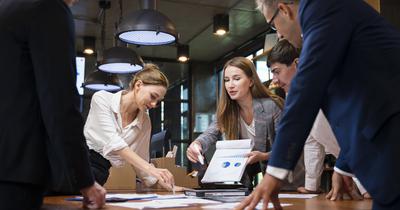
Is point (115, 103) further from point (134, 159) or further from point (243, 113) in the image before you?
point (243, 113)

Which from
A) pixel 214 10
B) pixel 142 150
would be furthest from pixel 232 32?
pixel 142 150

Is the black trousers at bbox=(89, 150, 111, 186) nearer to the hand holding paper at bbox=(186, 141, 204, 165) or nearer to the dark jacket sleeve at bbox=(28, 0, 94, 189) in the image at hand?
the hand holding paper at bbox=(186, 141, 204, 165)

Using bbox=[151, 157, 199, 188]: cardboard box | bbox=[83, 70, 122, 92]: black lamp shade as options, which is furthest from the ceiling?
bbox=[151, 157, 199, 188]: cardboard box

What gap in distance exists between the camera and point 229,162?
2002 millimetres

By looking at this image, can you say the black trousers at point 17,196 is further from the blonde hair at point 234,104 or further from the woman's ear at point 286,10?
the blonde hair at point 234,104

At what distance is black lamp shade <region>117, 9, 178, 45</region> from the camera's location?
3.17m

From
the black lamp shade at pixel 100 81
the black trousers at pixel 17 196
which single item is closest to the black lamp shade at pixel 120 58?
the black lamp shade at pixel 100 81

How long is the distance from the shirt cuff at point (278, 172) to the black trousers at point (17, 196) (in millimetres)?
591

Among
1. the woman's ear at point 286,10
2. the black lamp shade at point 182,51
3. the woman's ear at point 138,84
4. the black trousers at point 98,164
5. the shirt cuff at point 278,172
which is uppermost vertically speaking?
the black lamp shade at point 182,51

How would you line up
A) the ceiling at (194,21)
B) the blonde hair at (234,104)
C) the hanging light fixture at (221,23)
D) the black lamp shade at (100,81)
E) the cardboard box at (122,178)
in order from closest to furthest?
the blonde hair at (234,104) < the cardboard box at (122,178) < the black lamp shade at (100,81) < the ceiling at (194,21) < the hanging light fixture at (221,23)

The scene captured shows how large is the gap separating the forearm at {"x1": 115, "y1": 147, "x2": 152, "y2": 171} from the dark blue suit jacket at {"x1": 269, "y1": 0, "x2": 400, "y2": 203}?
1384 millimetres

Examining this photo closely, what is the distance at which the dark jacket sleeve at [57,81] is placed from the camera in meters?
1.10

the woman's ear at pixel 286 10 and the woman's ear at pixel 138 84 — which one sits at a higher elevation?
the woman's ear at pixel 286 10

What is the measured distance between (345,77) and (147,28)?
Answer: 92.1 inches
